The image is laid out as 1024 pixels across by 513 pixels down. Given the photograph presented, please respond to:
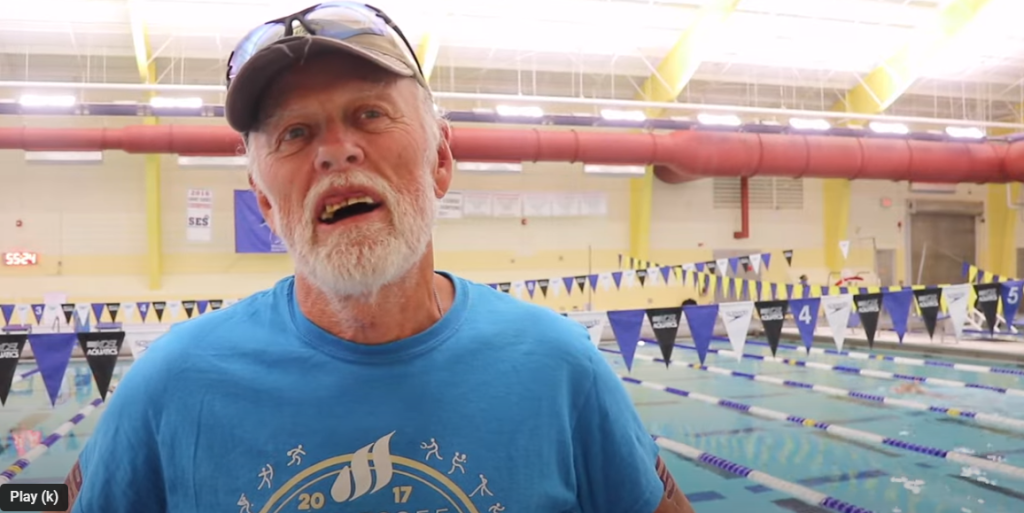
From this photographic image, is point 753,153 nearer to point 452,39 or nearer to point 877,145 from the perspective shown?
point 877,145

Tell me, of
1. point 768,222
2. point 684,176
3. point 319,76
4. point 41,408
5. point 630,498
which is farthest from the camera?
point 768,222

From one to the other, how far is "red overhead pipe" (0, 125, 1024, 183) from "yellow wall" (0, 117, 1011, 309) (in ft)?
5.69

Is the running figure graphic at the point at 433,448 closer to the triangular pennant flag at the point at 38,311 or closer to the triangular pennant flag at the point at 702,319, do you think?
the triangular pennant flag at the point at 702,319

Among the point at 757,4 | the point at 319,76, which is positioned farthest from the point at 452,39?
the point at 319,76

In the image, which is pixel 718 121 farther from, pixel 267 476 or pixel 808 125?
pixel 267 476

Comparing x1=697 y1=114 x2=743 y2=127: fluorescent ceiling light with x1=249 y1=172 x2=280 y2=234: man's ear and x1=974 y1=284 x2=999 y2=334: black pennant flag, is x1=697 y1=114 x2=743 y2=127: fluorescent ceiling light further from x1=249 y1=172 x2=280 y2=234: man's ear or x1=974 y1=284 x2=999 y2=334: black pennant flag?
x1=249 y1=172 x2=280 y2=234: man's ear

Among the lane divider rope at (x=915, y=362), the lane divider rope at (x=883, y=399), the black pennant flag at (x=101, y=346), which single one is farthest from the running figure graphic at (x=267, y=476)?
the lane divider rope at (x=915, y=362)

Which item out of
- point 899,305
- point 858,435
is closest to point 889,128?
Answer: point 899,305

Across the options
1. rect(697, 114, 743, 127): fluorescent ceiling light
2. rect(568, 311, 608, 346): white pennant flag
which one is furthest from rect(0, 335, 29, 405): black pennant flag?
rect(697, 114, 743, 127): fluorescent ceiling light

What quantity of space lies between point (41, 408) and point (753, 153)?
1146cm

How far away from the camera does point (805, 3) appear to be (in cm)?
1201

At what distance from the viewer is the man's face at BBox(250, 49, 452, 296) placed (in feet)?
3.39

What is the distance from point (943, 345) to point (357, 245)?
39.4 feet

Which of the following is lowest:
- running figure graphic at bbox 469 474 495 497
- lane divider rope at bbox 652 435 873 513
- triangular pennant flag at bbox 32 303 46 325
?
lane divider rope at bbox 652 435 873 513
